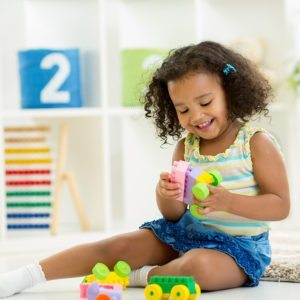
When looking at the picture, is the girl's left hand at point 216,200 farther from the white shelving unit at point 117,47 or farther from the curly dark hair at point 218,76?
the white shelving unit at point 117,47

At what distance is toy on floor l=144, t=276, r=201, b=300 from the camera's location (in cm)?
132

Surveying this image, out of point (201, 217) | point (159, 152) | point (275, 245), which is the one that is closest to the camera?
point (201, 217)

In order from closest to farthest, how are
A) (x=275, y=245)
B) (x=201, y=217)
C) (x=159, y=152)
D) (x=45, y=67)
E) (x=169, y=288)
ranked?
1. (x=169, y=288)
2. (x=201, y=217)
3. (x=275, y=245)
4. (x=45, y=67)
5. (x=159, y=152)

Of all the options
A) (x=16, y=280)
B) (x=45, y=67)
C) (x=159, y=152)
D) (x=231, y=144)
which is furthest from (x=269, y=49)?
(x=16, y=280)

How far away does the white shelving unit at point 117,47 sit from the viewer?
2.66m

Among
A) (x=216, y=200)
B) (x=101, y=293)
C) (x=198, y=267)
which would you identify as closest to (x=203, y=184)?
(x=216, y=200)

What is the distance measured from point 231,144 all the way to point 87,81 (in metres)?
1.15

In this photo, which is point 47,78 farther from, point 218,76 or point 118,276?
point 118,276

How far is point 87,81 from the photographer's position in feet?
8.73

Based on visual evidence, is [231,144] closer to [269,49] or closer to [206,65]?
[206,65]

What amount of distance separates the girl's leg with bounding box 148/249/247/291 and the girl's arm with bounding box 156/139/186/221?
5.0 inches

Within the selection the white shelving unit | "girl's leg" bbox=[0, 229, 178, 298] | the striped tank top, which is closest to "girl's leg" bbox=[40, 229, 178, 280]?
"girl's leg" bbox=[0, 229, 178, 298]

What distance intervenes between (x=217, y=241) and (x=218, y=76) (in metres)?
0.34

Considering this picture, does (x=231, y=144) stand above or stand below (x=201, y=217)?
above
